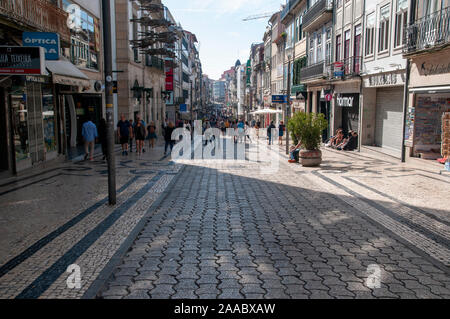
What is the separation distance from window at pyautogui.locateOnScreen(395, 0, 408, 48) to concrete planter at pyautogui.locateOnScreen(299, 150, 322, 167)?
6.02 meters

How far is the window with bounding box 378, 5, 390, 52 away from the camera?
18.0 m

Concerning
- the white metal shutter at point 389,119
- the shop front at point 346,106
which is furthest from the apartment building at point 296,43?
the white metal shutter at point 389,119

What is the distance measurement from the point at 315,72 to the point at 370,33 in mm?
8538

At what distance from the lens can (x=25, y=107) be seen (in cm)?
1345

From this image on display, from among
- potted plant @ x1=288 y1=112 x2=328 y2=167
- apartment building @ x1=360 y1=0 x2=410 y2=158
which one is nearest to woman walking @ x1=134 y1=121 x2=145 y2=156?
potted plant @ x1=288 y1=112 x2=328 y2=167

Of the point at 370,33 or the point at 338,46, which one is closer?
the point at 370,33

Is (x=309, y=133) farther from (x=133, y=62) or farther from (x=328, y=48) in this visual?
(x=133, y=62)

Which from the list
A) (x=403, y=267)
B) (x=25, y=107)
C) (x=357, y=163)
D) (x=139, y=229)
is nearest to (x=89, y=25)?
(x=25, y=107)

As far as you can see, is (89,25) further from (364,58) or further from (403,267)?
(403,267)

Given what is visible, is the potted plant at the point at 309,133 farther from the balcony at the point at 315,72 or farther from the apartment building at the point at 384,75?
the balcony at the point at 315,72

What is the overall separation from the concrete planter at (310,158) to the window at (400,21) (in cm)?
602

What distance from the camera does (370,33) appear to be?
20031 mm

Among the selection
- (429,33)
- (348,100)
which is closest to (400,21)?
(429,33)

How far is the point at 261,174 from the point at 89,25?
13786 millimetres
